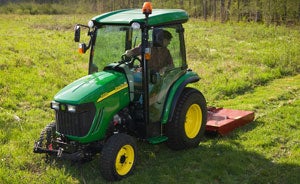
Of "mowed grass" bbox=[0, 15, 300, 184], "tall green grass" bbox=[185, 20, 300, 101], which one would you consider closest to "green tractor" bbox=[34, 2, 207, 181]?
"mowed grass" bbox=[0, 15, 300, 184]

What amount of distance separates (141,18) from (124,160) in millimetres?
2050

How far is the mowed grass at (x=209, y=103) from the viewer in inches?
229

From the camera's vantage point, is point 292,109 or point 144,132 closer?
point 144,132

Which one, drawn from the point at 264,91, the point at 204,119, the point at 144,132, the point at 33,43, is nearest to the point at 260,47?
the point at 264,91

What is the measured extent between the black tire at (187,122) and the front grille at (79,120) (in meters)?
1.45

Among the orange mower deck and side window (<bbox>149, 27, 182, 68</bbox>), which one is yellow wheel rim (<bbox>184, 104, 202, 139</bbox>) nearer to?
the orange mower deck

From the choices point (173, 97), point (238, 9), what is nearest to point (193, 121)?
point (173, 97)

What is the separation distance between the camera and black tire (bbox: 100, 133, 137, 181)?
532cm

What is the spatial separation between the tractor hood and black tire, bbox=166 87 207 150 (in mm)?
1079

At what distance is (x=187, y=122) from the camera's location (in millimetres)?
6855

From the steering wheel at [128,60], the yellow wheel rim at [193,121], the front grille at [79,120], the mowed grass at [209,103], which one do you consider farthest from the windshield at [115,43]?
the mowed grass at [209,103]

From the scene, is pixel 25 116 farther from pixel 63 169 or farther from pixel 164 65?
pixel 164 65

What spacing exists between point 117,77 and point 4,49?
10.9m

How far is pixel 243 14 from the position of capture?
36125 mm
